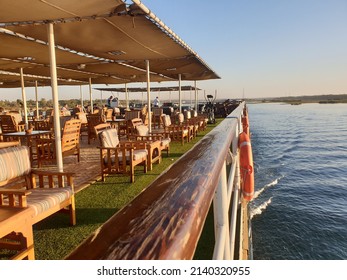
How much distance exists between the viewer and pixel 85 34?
565 cm

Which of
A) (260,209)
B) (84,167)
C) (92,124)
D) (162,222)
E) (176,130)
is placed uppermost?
(162,222)

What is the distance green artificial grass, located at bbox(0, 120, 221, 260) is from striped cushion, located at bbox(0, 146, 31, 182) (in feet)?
2.23

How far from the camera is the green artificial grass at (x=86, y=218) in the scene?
10.2 feet

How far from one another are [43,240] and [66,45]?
478 cm

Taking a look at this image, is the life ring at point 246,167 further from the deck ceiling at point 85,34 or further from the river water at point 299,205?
the river water at point 299,205

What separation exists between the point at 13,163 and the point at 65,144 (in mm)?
2543

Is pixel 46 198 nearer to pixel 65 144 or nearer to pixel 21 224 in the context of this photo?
pixel 21 224

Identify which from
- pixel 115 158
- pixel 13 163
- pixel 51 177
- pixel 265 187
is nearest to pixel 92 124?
pixel 115 158

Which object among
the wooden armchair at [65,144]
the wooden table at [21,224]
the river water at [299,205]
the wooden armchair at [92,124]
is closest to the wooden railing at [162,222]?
the wooden table at [21,224]

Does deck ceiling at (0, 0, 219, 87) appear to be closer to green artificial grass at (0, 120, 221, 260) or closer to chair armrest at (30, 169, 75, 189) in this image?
chair armrest at (30, 169, 75, 189)

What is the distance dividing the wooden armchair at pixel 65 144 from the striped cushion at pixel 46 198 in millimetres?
2704

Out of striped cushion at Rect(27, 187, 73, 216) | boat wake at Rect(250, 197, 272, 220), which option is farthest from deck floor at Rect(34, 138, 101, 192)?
boat wake at Rect(250, 197, 272, 220)

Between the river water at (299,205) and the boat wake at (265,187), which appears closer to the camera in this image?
the river water at (299,205)
